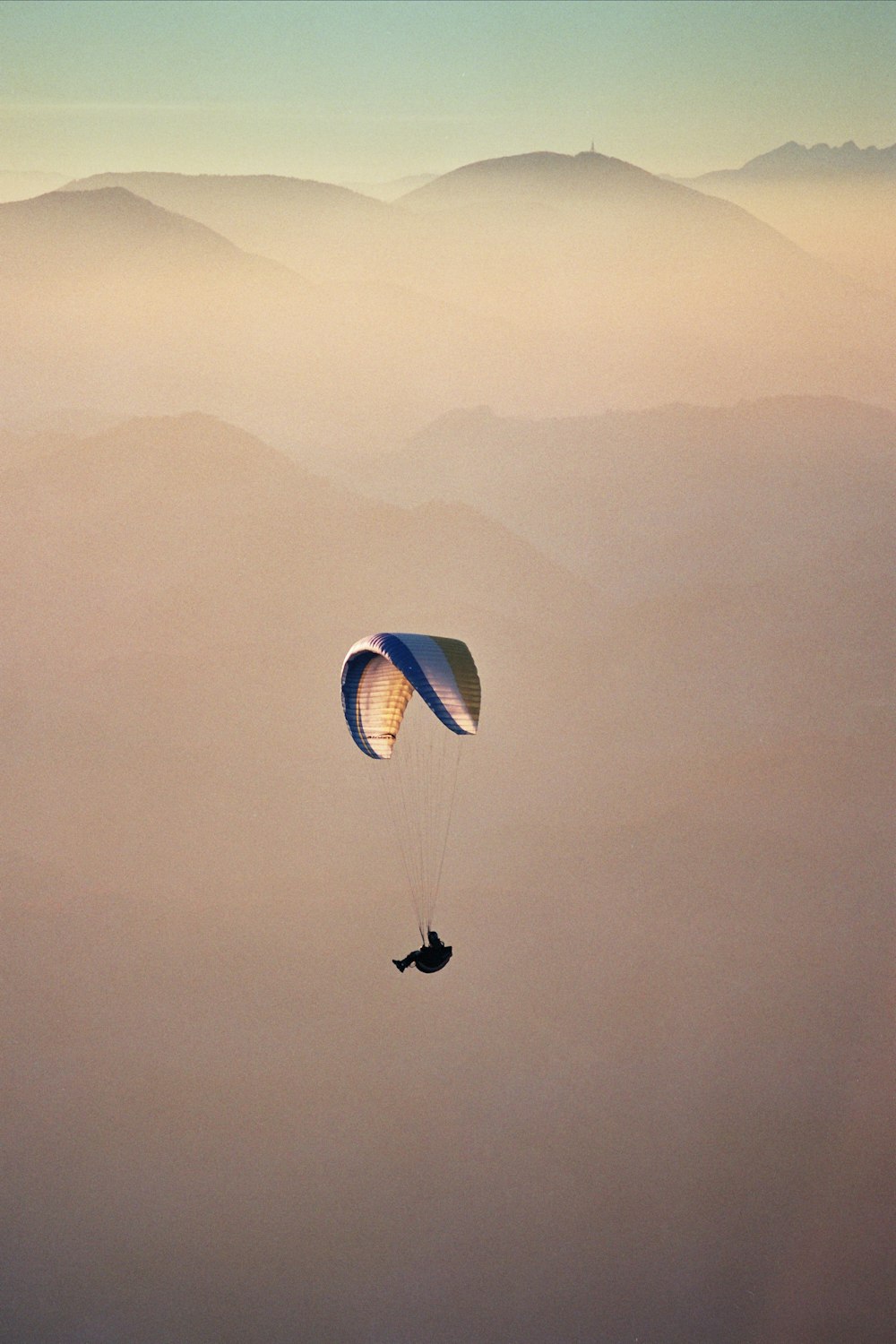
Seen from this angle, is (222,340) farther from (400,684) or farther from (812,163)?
(400,684)

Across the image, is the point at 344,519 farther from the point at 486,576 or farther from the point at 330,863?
the point at 330,863

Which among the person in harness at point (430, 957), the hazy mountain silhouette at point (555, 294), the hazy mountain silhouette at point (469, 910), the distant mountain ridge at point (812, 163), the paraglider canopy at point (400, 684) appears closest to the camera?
the paraglider canopy at point (400, 684)

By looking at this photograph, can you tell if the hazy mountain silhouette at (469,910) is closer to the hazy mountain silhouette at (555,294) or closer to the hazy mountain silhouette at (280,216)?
the hazy mountain silhouette at (555,294)

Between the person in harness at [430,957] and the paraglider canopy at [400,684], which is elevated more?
the paraglider canopy at [400,684]

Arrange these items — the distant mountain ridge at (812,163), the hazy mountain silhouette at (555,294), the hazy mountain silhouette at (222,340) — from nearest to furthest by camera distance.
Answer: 1. the distant mountain ridge at (812,163)
2. the hazy mountain silhouette at (555,294)
3. the hazy mountain silhouette at (222,340)

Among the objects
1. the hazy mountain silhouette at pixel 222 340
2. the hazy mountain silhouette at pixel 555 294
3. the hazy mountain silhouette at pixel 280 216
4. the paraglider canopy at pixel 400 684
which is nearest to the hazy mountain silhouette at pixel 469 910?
the hazy mountain silhouette at pixel 555 294

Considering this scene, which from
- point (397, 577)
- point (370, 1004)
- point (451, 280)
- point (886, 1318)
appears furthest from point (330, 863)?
point (451, 280)

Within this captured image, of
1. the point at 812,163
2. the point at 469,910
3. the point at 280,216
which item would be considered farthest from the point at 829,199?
the point at 469,910
